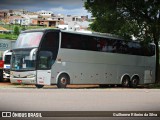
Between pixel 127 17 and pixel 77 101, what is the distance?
399cm

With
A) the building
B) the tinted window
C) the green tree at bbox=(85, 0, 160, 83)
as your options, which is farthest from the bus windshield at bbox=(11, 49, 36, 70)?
the tinted window

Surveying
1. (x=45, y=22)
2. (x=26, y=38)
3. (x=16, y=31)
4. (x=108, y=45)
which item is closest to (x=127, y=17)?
(x=108, y=45)

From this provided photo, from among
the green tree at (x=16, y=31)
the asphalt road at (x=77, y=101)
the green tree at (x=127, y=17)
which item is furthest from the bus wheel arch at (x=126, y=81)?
the green tree at (x=16, y=31)

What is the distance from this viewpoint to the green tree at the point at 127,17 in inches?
255

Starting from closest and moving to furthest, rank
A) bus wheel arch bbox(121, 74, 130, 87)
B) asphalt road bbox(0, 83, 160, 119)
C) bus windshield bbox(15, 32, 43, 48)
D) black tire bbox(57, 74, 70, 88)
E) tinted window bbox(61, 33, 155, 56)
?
asphalt road bbox(0, 83, 160, 119)
bus windshield bbox(15, 32, 43, 48)
black tire bbox(57, 74, 70, 88)
bus wheel arch bbox(121, 74, 130, 87)
tinted window bbox(61, 33, 155, 56)

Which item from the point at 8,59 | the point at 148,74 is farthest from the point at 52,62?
the point at 8,59

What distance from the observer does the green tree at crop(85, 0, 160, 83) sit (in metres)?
6.47

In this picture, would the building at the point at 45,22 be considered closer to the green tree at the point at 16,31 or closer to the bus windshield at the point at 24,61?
the green tree at the point at 16,31

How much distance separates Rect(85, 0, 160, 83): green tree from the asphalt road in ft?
6.62

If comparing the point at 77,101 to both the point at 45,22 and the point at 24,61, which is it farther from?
the point at 24,61

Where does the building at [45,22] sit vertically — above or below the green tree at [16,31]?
above

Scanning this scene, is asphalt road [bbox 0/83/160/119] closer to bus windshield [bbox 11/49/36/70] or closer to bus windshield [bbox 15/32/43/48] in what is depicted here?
bus windshield [bbox 15/32/43/48]

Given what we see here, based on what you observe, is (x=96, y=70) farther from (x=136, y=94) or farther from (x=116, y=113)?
(x=116, y=113)

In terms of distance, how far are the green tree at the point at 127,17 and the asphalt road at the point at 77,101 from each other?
2017mm
